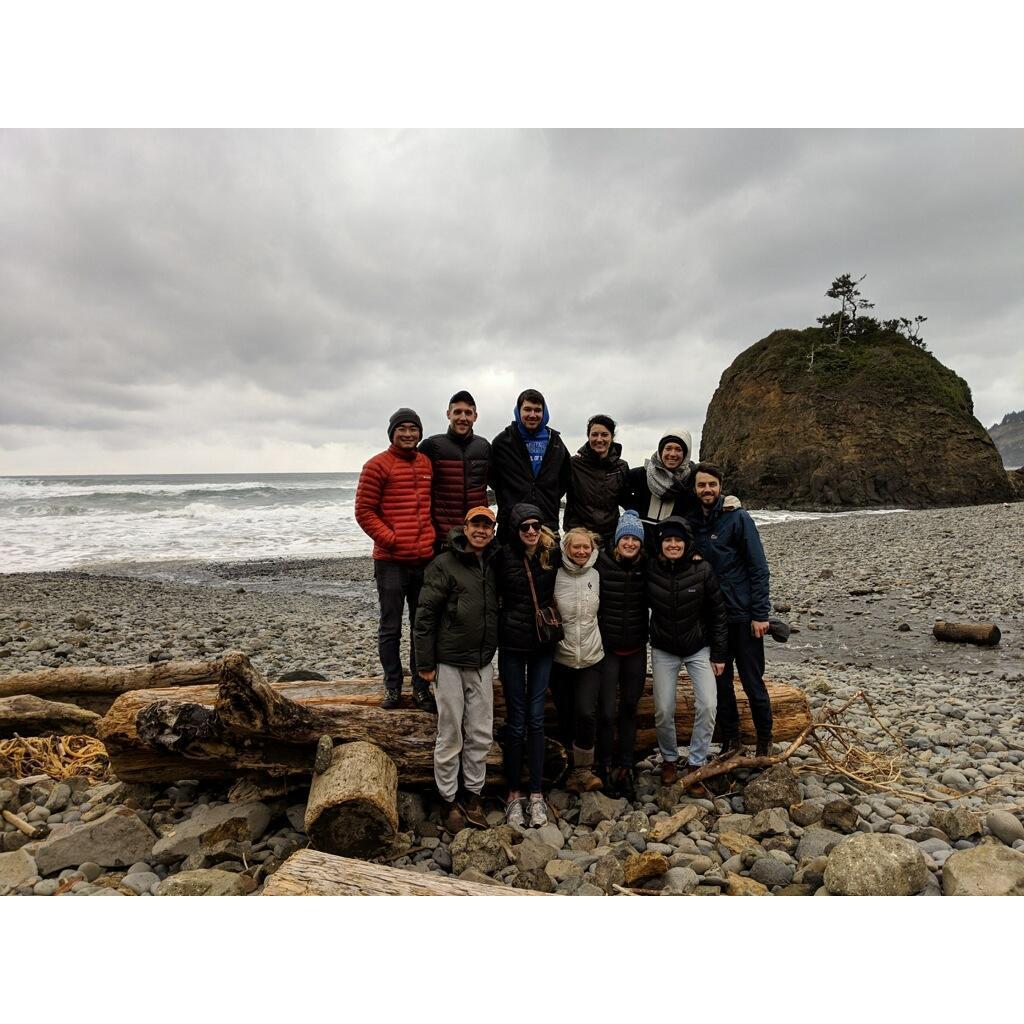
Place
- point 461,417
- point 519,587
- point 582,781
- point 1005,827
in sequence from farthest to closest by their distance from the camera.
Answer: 1. point 461,417
2. point 582,781
3. point 519,587
4. point 1005,827

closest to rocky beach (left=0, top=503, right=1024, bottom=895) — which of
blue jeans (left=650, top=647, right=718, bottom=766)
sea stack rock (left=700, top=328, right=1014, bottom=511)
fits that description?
blue jeans (left=650, top=647, right=718, bottom=766)

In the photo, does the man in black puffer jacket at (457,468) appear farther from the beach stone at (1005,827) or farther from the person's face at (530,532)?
the beach stone at (1005,827)

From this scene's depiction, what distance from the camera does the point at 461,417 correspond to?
4.79 meters

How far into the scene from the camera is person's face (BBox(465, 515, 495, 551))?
4.19 meters

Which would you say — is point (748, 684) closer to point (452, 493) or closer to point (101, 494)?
point (452, 493)

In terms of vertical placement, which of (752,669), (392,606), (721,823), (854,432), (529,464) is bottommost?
(721,823)

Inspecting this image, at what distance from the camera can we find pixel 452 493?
487cm

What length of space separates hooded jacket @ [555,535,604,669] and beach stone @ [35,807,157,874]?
325 cm

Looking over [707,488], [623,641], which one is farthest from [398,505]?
[707,488]

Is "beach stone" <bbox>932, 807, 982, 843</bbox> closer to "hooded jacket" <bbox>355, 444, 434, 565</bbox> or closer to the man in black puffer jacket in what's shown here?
the man in black puffer jacket

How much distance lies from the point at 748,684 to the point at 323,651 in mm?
7785

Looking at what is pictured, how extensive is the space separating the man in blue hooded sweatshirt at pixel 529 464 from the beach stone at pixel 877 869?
2.94 metres

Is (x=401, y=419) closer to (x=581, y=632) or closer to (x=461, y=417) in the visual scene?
(x=461, y=417)

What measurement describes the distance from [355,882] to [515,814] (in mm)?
1522
